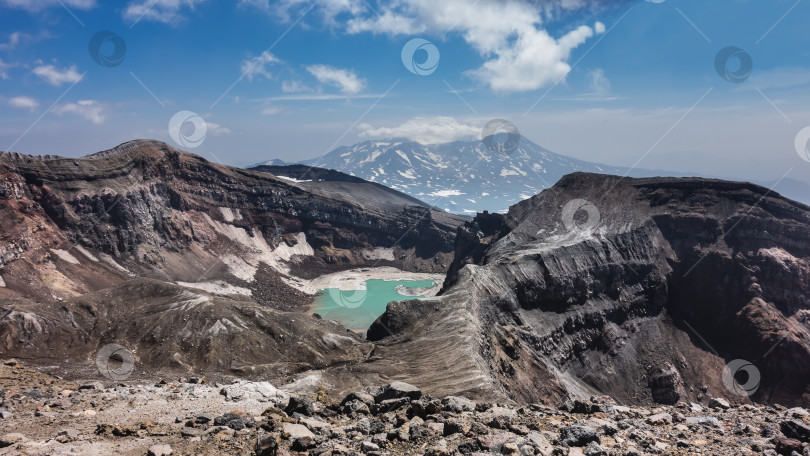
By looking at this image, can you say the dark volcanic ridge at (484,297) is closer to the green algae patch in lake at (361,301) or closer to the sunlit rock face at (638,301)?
the sunlit rock face at (638,301)

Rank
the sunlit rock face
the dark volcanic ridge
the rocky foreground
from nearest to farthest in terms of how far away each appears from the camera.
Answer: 1. the rocky foreground
2. the dark volcanic ridge
3. the sunlit rock face

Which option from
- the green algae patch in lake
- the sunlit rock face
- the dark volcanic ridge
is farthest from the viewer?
the green algae patch in lake

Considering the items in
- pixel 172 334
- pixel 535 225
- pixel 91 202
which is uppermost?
pixel 91 202

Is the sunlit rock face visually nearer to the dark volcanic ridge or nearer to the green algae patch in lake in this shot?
the dark volcanic ridge

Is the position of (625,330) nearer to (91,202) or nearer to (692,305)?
(692,305)

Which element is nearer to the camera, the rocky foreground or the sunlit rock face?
the rocky foreground

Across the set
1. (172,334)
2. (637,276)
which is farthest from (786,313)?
(172,334)

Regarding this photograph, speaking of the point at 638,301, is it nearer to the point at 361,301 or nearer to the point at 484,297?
the point at 484,297

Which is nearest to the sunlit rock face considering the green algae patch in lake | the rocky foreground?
the rocky foreground
